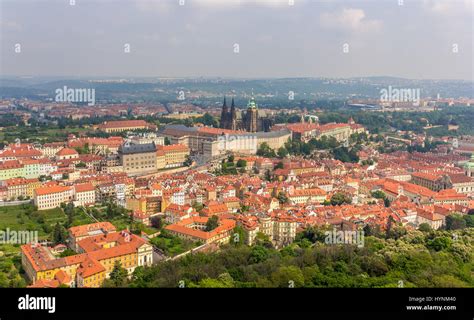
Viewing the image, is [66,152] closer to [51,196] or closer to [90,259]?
[51,196]

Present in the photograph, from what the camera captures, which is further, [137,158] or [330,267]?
[137,158]

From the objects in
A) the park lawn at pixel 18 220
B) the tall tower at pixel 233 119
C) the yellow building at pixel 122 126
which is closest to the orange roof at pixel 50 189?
the park lawn at pixel 18 220

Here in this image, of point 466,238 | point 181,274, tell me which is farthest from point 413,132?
point 181,274

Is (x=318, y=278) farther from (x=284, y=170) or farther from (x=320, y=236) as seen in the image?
(x=284, y=170)

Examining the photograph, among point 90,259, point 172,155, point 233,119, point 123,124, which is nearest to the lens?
point 90,259

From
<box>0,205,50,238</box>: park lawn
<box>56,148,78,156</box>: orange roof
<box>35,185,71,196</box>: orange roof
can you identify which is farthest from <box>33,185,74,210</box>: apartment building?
<box>56,148,78,156</box>: orange roof

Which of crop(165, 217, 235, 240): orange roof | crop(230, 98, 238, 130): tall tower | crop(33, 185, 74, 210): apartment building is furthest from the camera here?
crop(230, 98, 238, 130): tall tower

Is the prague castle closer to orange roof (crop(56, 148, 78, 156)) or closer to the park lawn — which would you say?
orange roof (crop(56, 148, 78, 156))

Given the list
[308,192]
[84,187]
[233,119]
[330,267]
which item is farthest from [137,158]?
[330,267]
